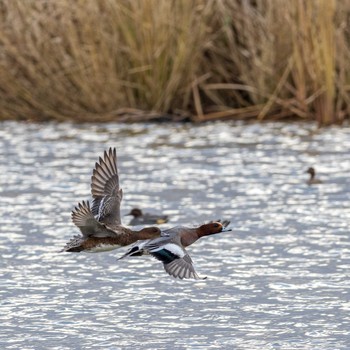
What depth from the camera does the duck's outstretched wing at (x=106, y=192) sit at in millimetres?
6312

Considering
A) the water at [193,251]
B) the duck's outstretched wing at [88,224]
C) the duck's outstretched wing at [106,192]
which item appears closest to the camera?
the water at [193,251]

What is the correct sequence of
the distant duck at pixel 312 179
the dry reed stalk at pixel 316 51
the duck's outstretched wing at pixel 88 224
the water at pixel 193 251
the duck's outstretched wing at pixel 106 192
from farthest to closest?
1. the dry reed stalk at pixel 316 51
2. the distant duck at pixel 312 179
3. the duck's outstretched wing at pixel 106 192
4. the duck's outstretched wing at pixel 88 224
5. the water at pixel 193 251

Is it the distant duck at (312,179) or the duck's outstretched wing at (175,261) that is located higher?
the duck's outstretched wing at (175,261)

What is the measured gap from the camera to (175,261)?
5617 millimetres

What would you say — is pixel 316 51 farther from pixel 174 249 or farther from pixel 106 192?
pixel 174 249

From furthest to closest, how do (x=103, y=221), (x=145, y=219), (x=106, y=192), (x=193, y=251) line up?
(x=145, y=219) < (x=193, y=251) < (x=106, y=192) < (x=103, y=221)

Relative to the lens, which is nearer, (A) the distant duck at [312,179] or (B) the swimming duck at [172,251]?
(B) the swimming duck at [172,251]

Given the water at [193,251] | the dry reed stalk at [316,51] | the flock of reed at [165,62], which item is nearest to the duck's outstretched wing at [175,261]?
the water at [193,251]

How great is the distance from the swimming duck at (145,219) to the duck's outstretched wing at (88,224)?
7.82 ft

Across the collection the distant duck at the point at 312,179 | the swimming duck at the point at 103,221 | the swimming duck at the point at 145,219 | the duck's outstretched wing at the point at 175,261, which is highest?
the swimming duck at the point at 103,221

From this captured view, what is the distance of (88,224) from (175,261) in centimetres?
59

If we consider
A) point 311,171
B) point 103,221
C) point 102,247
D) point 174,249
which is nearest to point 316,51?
point 311,171

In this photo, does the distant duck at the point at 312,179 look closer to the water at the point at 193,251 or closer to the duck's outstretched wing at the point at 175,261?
the water at the point at 193,251

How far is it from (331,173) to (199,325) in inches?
214
